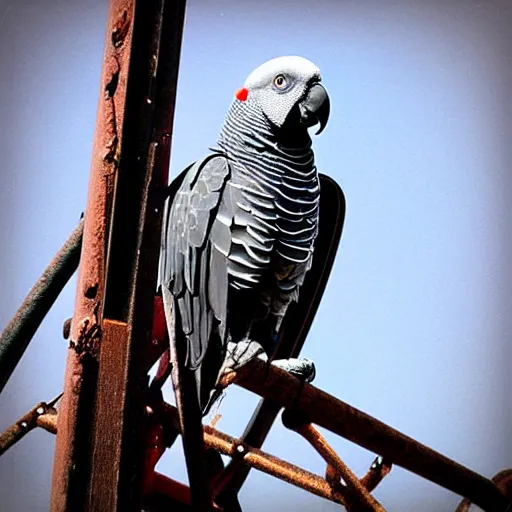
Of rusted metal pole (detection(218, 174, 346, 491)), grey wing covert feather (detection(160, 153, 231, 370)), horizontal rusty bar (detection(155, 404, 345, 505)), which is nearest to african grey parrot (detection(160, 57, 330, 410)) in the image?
grey wing covert feather (detection(160, 153, 231, 370))

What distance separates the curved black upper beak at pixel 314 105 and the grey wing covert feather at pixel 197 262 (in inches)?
4.8

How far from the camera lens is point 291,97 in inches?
39.4

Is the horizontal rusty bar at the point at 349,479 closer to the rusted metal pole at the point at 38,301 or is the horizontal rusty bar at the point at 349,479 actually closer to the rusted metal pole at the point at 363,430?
the rusted metal pole at the point at 363,430

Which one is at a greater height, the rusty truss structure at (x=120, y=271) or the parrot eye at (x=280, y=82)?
the parrot eye at (x=280, y=82)

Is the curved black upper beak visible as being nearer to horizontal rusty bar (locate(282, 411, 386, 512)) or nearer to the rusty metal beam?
the rusty metal beam

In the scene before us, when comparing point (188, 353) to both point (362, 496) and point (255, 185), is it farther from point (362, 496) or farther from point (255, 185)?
point (362, 496)

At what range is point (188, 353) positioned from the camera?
974 millimetres

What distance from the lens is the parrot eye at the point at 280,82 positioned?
1008 millimetres

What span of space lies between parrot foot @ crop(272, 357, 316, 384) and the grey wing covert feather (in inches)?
7.5

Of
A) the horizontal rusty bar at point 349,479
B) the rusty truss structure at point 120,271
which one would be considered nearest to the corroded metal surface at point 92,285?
the rusty truss structure at point 120,271

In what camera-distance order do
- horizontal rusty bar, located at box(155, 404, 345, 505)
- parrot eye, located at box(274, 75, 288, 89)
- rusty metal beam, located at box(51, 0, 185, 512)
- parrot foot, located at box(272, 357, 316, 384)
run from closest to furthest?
rusty metal beam, located at box(51, 0, 185, 512) → parrot eye, located at box(274, 75, 288, 89) → parrot foot, located at box(272, 357, 316, 384) → horizontal rusty bar, located at box(155, 404, 345, 505)

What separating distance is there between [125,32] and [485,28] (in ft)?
2.94

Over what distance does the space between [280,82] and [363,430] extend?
49 cm

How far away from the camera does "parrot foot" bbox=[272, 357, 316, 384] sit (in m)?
1.13
